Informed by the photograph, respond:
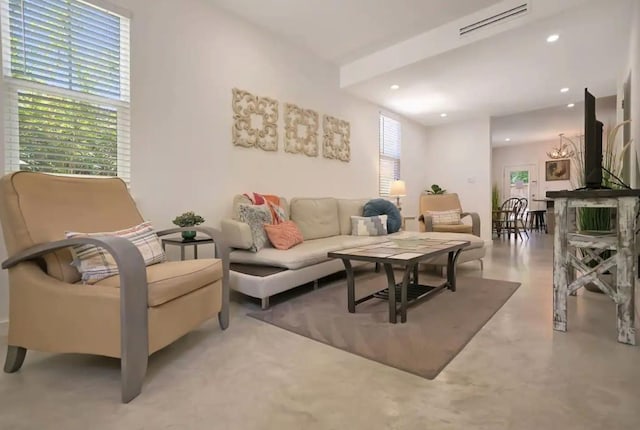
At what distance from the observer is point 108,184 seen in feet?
6.95

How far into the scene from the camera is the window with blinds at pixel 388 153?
19.4 feet

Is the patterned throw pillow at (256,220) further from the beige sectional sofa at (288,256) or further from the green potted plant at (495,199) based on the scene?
the green potted plant at (495,199)

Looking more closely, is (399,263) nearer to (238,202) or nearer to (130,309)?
(130,309)

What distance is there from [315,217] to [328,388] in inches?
101

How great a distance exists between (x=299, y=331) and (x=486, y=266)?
3047 millimetres

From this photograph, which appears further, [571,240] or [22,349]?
[571,240]

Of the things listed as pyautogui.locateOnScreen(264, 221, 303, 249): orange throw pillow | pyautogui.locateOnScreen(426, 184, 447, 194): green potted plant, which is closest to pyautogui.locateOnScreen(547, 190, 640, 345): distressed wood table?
pyautogui.locateOnScreen(264, 221, 303, 249): orange throw pillow

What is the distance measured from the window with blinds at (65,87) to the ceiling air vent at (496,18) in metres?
3.28

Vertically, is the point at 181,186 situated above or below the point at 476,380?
above

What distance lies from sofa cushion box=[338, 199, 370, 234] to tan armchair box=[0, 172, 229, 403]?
2.54m

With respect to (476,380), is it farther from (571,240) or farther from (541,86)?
(541,86)

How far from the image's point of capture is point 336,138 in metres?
4.83

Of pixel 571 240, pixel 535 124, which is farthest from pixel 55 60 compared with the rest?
pixel 535 124

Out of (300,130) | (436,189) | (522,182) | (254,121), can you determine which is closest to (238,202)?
(254,121)
